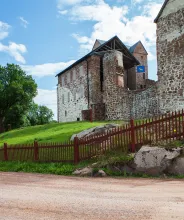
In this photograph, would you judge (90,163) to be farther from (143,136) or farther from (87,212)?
(87,212)

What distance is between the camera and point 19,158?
15273 millimetres

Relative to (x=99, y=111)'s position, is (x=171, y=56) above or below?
above

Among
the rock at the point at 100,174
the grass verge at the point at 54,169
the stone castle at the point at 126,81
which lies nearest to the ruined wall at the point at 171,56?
the stone castle at the point at 126,81

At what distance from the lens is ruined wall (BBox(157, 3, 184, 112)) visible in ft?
77.7

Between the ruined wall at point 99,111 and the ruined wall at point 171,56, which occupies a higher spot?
the ruined wall at point 171,56

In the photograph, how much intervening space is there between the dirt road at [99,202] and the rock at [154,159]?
123 cm

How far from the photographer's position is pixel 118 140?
10906 millimetres

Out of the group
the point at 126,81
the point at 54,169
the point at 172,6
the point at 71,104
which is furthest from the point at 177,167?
the point at 126,81

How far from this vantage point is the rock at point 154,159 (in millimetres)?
8922

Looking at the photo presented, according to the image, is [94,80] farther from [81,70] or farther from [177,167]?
[177,167]

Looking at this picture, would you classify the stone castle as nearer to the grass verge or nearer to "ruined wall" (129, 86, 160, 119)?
"ruined wall" (129, 86, 160, 119)

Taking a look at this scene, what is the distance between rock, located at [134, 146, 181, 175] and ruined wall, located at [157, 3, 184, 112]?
15126 millimetres

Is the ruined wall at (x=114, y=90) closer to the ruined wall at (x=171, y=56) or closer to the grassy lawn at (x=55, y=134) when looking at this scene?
the grassy lawn at (x=55, y=134)

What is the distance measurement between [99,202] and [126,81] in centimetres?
3715
